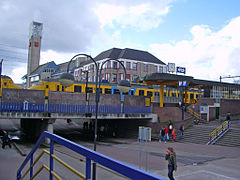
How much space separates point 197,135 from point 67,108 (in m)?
13.8

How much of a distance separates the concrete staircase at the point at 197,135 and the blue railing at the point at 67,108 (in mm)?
5047

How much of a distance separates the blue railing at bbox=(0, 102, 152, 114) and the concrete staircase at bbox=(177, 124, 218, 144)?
5.05 meters

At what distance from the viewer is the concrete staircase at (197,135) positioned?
923 inches

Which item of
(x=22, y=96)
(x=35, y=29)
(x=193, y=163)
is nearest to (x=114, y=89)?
(x=22, y=96)

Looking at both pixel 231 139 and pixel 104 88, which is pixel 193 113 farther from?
pixel 104 88

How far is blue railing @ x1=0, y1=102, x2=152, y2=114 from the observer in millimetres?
20014

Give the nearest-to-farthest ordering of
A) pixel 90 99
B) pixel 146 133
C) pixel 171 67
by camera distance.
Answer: pixel 146 133 → pixel 90 99 → pixel 171 67

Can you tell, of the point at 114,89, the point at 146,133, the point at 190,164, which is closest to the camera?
the point at 146,133

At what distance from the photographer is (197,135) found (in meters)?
24.7

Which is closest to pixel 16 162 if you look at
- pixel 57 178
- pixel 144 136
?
pixel 144 136

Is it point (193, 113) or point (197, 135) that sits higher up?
point (193, 113)

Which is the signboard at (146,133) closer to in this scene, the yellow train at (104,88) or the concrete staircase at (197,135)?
the concrete staircase at (197,135)

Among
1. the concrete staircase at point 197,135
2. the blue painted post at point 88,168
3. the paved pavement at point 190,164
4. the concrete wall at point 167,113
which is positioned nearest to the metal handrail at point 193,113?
the concrete wall at point 167,113

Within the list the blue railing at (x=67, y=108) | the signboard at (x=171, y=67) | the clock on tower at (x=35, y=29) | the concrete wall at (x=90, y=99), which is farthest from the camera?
the clock on tower at (x=35, y=29)
